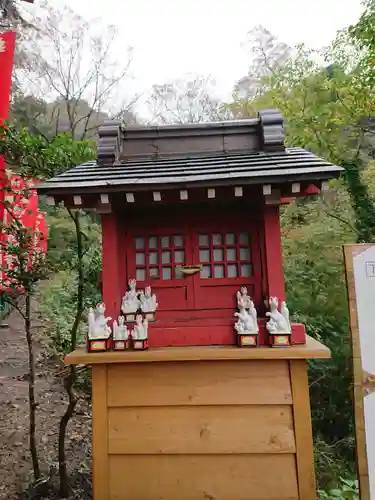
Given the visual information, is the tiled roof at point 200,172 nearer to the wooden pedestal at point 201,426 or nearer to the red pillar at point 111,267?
the red pillar at point 111,267

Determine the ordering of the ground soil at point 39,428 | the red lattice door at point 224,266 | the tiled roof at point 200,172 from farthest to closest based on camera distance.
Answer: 1. the ground soil at point 39,428
2. the red lattice door at point 224,266
3. the tiled roof at point 200,172

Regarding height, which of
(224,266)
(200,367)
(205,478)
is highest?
(224,266)

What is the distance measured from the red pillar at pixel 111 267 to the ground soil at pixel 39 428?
8.98 feet

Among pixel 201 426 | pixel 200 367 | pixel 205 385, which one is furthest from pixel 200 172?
pixel 201 426

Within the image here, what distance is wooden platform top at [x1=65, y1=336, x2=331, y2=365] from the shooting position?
281 centimetres

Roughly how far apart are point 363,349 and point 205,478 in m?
1.60

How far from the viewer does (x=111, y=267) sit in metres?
3.10

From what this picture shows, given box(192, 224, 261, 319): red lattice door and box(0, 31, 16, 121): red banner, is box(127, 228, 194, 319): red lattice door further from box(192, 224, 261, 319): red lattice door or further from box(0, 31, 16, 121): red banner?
box(0, 31, 16, 121): red banner

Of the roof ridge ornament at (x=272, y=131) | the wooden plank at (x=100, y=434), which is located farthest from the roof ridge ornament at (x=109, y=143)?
the wooden plank at (x=100, y=434)

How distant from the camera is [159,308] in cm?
328

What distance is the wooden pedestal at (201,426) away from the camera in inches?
113

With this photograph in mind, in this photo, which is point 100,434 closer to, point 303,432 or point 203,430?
point 203,430

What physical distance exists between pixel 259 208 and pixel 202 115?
50.0 feet

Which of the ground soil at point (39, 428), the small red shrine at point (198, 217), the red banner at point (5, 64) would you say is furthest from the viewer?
the red banner at point (5, 64)
